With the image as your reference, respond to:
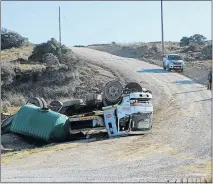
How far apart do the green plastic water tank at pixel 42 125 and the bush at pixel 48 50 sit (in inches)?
1007

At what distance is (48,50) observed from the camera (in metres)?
47.9

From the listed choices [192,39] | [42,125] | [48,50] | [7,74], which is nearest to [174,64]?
[48,50]

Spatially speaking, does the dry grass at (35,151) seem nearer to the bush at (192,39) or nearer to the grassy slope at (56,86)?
the grassy slope at (56,86)

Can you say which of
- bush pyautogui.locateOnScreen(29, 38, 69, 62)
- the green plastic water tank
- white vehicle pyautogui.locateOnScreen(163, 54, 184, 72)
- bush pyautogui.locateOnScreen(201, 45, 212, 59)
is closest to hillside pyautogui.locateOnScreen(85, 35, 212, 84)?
bush pyautogui.locateOnScreen(201, 45, 212, 59)

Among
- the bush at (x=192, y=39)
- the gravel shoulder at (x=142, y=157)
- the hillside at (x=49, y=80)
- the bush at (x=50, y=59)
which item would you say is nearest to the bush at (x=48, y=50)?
the bush at (x=50, y=59)

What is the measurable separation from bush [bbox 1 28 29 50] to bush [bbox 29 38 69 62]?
45.5ft

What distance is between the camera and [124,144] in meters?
19.2

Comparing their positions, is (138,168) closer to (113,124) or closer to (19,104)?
(113,124)

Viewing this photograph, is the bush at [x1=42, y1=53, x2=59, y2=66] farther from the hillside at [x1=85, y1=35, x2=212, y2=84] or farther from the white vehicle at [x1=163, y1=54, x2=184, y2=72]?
the hillside at [x1=85, y1=35, x2=212, y2=84]

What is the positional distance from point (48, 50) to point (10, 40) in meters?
17.3

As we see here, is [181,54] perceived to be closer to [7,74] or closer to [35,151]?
[7,74]

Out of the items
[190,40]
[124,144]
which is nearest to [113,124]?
[124,144]

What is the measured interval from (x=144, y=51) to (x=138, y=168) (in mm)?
55002

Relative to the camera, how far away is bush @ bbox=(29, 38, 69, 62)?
156 feet
